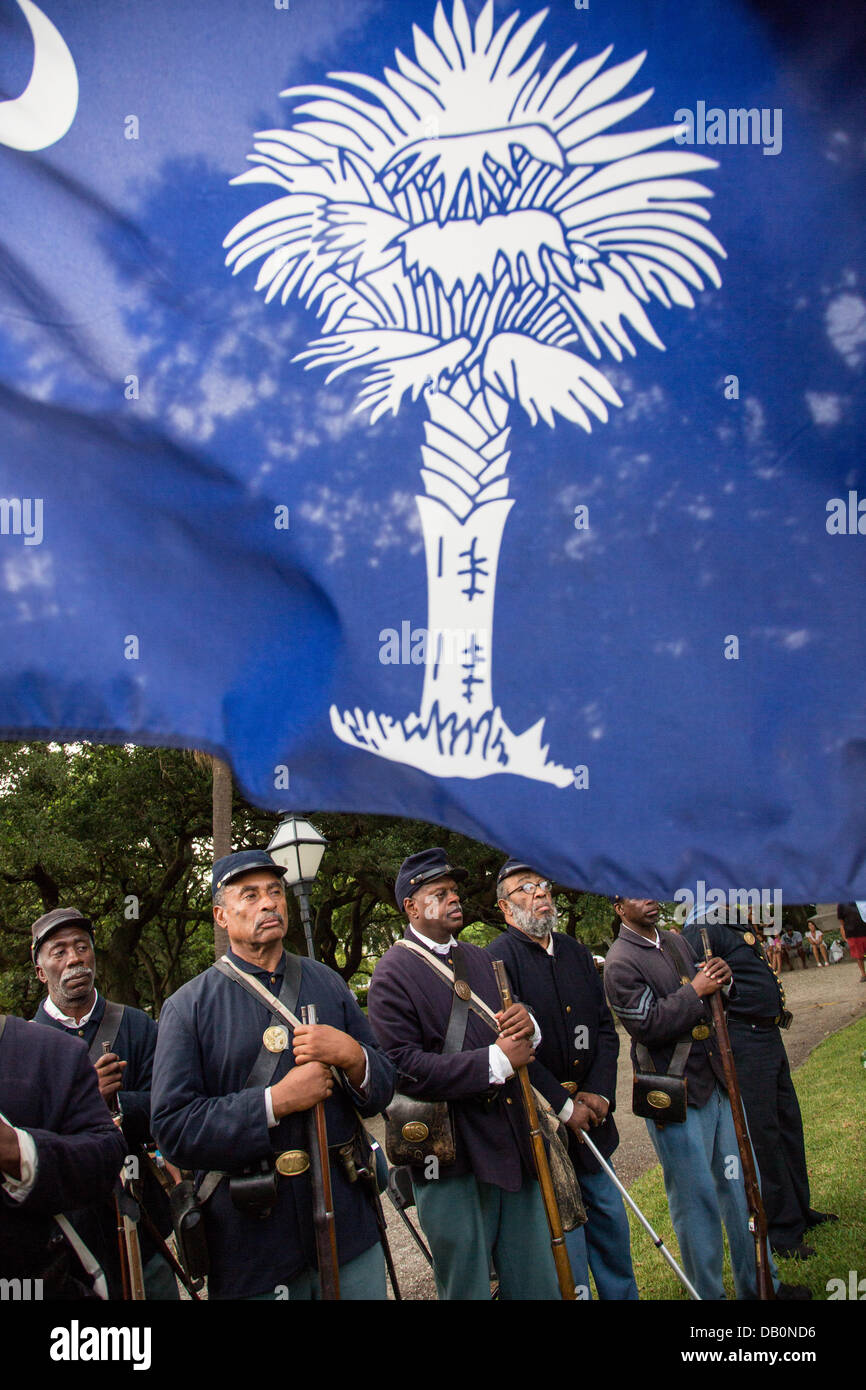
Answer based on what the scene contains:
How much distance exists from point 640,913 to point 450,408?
13.8 feet

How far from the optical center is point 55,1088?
369 cm

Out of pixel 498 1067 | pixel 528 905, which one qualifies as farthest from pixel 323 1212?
pixel 528 905

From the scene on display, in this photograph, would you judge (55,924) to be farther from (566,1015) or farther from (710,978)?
(710,978)

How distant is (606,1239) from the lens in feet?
18.5

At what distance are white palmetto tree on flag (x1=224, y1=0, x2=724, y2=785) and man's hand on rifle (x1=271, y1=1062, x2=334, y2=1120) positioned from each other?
5.65 ft

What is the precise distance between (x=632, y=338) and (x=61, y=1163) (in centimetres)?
272

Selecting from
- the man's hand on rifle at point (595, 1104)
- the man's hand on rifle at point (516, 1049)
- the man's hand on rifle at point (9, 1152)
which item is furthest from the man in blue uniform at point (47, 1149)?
the man's hand on rifle at point (595, 1104)

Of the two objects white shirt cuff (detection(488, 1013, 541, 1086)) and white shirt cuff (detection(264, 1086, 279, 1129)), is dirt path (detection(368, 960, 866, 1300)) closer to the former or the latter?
white shirt cuff (detection(488, 1013, 541, 1086))

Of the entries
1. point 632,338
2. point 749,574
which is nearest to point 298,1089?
point 749,574

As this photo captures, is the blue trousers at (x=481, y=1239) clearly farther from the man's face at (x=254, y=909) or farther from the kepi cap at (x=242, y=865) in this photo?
the kepi cap at (x=242, y=865)

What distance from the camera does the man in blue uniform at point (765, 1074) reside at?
692cm

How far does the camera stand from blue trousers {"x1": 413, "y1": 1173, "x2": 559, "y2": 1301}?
4.89 m

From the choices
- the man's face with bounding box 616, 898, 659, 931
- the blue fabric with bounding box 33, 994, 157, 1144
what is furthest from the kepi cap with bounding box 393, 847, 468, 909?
the blue fabric with bounding box 33, 994, 157, 1144

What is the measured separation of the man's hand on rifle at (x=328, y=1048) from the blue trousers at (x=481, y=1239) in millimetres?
1172
